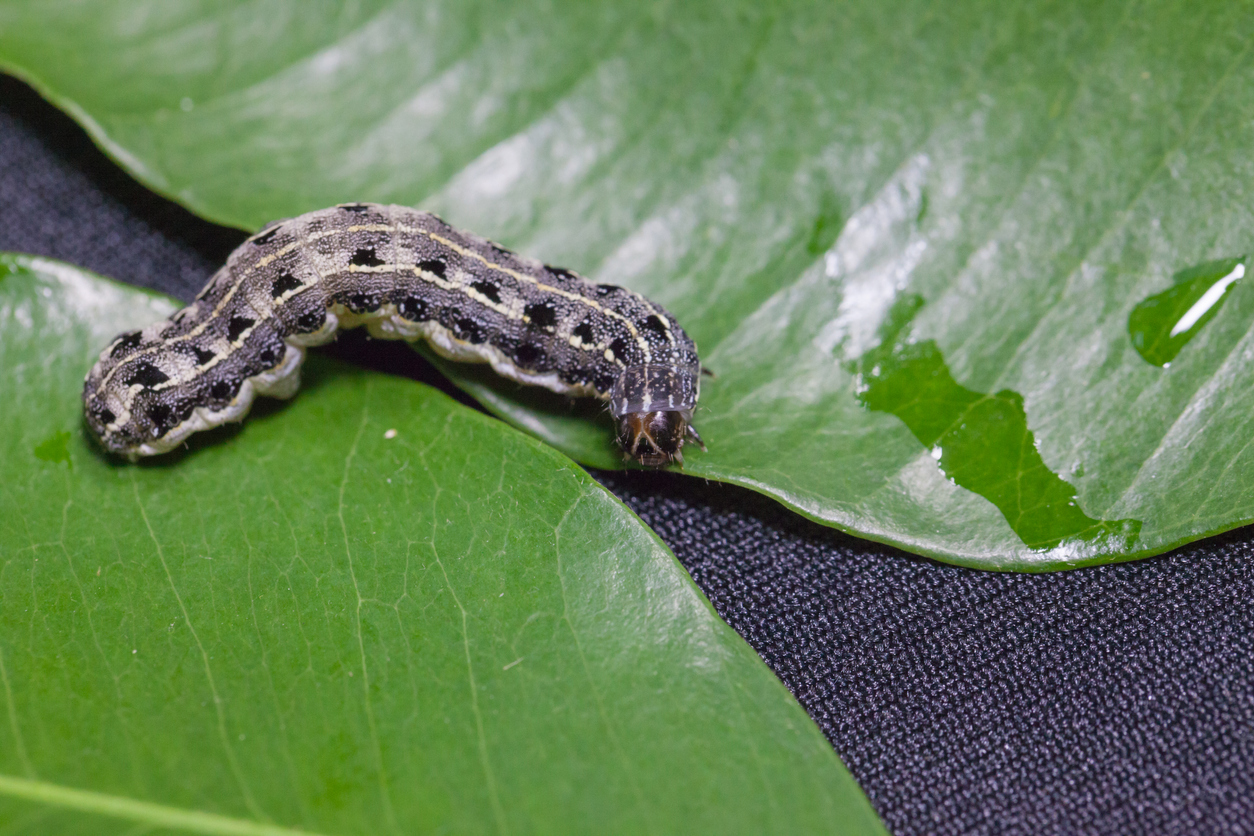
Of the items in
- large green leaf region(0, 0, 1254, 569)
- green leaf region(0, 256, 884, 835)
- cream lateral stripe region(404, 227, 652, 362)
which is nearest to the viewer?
green leaf region(0, 256, 884, 835)

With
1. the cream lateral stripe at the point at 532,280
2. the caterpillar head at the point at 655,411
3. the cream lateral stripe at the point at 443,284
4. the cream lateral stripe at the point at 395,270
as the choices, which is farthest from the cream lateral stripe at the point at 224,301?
the caterpillar head at the point at 655,411

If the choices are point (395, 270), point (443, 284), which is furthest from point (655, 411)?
point (395, 270)

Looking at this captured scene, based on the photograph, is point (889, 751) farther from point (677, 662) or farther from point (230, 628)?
point (230, 628)

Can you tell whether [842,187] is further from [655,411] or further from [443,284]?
[443,284]

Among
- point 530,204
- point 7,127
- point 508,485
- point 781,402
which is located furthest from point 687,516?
point 7,127

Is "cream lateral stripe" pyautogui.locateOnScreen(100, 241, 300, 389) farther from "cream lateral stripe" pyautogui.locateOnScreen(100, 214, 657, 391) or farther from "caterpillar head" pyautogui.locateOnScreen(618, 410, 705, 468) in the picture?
"caterpillar head" pyautogui.locateOnScreen(618, 410, 705, 468)

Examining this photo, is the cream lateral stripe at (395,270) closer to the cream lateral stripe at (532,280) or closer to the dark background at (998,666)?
the cream lateral stripe at (532,280)

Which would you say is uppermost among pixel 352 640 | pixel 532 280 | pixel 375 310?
pixel 532 280

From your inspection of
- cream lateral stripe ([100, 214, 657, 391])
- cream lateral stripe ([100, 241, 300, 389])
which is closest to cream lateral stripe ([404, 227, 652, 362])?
cream lateral stripe ([100, 214, 657, 391])
